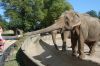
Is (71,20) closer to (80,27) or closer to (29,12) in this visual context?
(80,27)

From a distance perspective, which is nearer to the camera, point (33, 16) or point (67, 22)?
point (67, 22)

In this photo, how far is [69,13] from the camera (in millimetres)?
12148

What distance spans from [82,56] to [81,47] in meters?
0.46

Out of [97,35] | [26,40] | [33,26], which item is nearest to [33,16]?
[33,26]

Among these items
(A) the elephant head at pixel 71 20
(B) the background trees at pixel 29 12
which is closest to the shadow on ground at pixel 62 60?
(A) the elephant head at pixel 71 20

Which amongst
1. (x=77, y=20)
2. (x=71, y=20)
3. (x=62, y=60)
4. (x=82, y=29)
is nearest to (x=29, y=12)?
(x=62, y=60)

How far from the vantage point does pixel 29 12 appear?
3029 inches

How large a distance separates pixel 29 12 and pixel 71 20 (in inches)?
2564

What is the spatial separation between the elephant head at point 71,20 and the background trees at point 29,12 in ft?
207

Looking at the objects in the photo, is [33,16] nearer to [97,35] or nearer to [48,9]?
[48,9]

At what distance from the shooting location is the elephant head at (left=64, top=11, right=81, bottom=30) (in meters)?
11.9

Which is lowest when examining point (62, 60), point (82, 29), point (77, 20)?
point (62, 60)

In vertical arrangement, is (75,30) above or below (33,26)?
above

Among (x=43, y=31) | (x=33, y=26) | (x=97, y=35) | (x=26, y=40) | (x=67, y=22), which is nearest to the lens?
(x=43, y=31)
